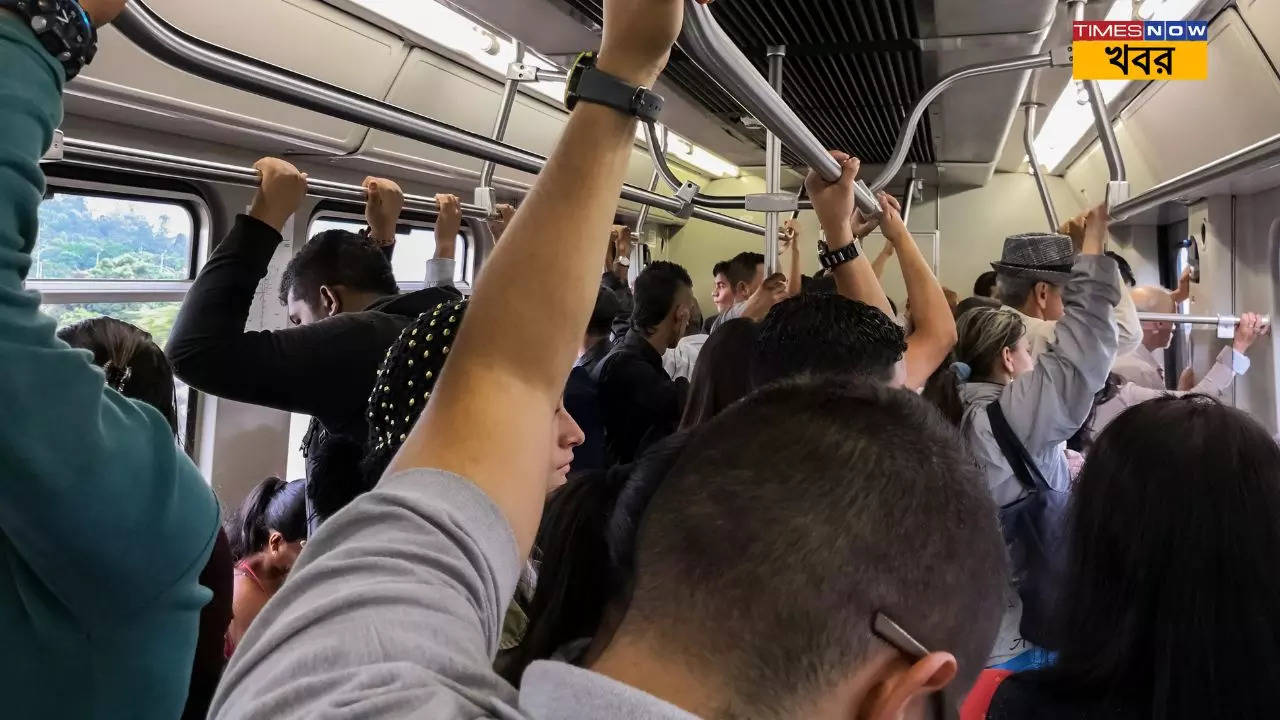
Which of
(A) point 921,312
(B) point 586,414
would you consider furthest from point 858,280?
(B) point 586,414

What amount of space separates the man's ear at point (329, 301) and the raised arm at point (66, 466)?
1.64 m

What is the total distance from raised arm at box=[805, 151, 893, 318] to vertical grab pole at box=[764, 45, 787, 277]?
12 cm

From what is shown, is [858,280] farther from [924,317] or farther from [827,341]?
[827,341]

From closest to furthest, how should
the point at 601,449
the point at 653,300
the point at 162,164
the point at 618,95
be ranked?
the point at 618,95
the point at 162,164
the point at 601,449
the point at 653,300

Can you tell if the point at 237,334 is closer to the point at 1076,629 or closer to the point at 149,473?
the point at 149,473

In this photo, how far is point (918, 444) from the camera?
680mm

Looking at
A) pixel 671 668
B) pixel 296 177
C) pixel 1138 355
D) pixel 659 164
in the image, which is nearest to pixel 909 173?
pixel 1138 355

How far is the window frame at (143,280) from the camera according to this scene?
119 inches

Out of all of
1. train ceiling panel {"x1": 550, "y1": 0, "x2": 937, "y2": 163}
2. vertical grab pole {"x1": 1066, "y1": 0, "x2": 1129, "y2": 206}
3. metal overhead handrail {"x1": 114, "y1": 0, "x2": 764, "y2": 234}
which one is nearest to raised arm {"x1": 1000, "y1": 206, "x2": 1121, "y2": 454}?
vertical grab pole {"x1": 1066, "y1": 0, "x2": 1129, "y2": 206}

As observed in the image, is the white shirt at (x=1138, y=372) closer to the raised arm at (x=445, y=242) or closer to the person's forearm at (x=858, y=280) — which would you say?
the person's forearm at (x=858, y=280)

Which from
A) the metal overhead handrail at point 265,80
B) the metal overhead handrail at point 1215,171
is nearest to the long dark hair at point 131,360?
the metal overhead handrail at point 265,80

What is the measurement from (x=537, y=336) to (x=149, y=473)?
0.34 m

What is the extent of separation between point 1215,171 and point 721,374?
3.29ft

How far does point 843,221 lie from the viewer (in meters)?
2.00
